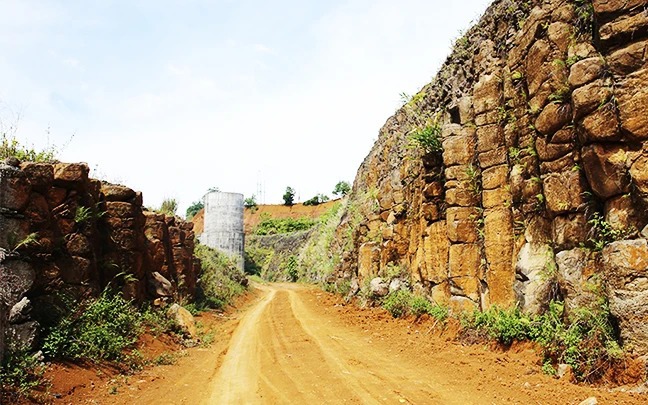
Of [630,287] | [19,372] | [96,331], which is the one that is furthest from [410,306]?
[19,372]

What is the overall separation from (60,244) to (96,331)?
1713 mm

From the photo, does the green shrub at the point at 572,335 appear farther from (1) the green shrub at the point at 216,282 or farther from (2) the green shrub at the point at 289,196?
(2) the green shrub at the point at 289,196

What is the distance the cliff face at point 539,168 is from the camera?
6562mm

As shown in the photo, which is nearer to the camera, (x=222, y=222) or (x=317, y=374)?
(x=317, y=374)

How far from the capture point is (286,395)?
6.91 m

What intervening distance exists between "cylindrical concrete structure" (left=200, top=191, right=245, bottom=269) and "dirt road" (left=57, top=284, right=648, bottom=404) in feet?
74.1

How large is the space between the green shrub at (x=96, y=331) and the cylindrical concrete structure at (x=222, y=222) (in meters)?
24.3

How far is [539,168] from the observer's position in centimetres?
880

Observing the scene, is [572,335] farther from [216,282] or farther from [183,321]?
[216,282]

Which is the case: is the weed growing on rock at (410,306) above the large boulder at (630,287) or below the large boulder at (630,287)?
below

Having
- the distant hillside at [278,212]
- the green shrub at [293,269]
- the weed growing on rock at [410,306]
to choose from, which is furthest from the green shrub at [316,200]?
the weed growing on rock at [410,306]

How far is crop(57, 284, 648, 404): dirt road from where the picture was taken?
6.54 m

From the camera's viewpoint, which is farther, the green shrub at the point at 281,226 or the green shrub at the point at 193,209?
the green shrub at the point at 193,209

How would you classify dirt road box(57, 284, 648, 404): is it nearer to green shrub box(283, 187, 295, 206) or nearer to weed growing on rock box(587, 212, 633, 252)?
weed growing on rock box(587, 212, 633, 252)
